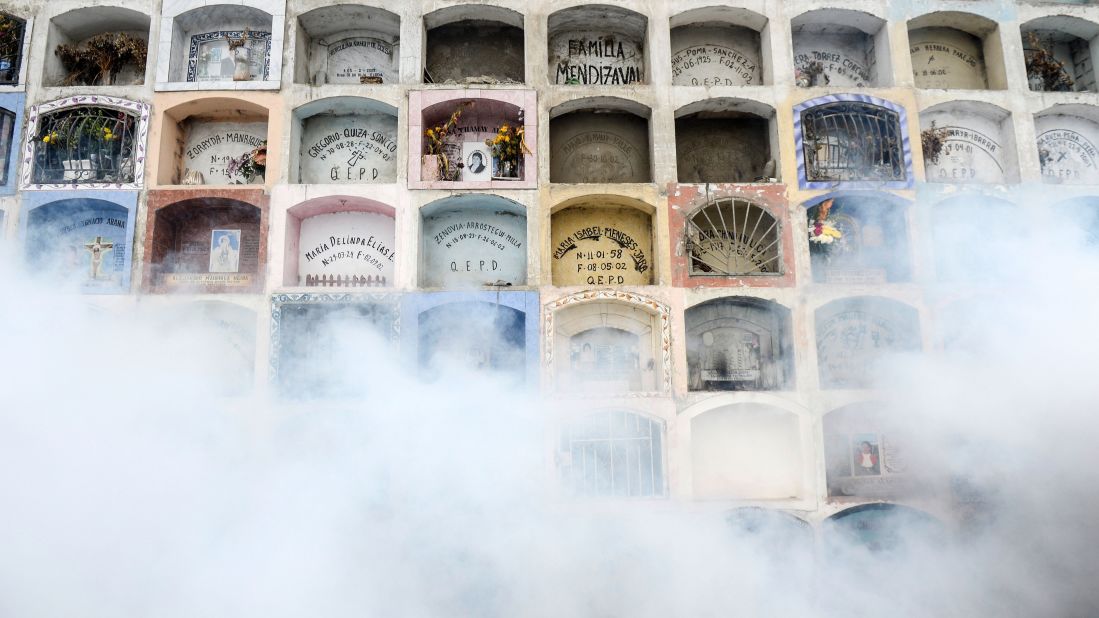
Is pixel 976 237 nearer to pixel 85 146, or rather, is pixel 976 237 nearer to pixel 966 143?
pixel 966 143

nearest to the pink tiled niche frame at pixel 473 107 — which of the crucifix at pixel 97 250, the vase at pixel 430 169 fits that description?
the vase at pixel 430 169

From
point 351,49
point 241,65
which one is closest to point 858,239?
point 351,49

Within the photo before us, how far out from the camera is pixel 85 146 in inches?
354

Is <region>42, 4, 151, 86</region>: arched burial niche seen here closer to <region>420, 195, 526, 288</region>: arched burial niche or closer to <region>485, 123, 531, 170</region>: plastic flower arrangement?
<region>420, 195, 526, 288</region>: arched burial niche

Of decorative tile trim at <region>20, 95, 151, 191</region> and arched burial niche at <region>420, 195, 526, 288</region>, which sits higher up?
decorative tile trim at <region>20, 95, 151, 191</region>

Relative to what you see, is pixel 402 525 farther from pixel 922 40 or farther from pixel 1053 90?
pixel 1053 90

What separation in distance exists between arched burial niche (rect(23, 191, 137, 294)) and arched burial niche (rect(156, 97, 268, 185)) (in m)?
0.76

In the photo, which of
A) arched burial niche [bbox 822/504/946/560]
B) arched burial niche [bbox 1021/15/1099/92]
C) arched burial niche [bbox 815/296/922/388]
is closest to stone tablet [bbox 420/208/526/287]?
arched burial niche [bbox 815/296/922/388]

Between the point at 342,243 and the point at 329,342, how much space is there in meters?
1.31

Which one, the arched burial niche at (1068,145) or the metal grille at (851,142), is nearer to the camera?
the metal grille at (851,142)

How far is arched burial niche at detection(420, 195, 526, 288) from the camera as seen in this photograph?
9.26 m

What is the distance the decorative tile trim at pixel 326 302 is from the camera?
28.0ft

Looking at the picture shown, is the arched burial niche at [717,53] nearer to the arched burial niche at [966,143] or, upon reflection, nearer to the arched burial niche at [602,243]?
the arched burial niche at [602,243]

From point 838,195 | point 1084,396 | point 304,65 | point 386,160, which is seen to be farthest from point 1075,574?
point 304,65
